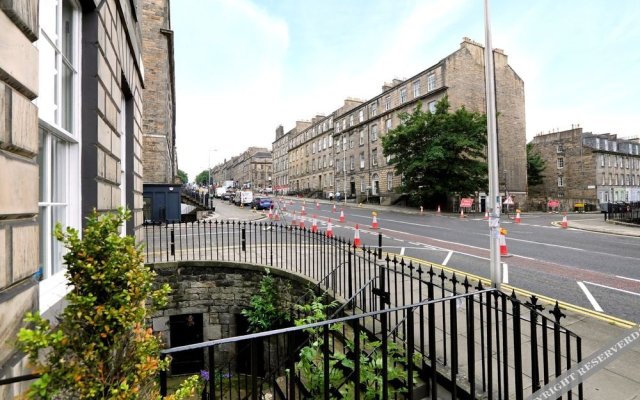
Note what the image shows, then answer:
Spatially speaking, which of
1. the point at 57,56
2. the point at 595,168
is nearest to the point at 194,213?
the point at 57,56

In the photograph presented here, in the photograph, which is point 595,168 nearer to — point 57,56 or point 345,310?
point 345,310

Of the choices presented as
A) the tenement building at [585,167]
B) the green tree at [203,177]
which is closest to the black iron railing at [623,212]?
the tenement building at [585,167]

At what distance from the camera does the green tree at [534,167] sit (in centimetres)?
5231

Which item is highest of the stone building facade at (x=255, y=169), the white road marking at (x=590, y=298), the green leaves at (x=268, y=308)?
the stone building facade at (x=255, y=169)

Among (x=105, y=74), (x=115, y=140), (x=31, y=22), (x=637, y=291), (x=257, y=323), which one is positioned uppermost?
(x=105, y=74)

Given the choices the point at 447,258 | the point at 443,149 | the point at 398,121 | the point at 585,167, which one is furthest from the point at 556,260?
the point at 585,167

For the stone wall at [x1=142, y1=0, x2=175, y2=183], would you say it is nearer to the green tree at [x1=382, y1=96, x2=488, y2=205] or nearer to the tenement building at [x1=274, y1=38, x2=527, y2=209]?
the green tree at [x1=382, y1=96, x2=488, y2=205]

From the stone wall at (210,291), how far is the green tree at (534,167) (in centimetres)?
5642

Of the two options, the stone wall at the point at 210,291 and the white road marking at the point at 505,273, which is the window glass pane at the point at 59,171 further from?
the white road marking at the point at 505,273

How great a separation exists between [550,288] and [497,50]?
39.8 m

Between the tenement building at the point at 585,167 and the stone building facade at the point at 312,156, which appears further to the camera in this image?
the stone building facade at the point at 312,156

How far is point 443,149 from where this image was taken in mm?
30312

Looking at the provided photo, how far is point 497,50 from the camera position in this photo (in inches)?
1508

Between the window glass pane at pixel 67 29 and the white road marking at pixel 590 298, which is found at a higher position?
the window glass pane at pixel 67 29
